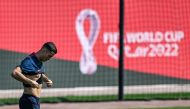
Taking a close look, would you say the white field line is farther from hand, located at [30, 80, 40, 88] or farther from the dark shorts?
hand, located at [30, 80, 40, 88]

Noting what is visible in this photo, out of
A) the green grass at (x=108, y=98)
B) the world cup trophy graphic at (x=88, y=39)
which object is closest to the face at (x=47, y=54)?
the green grass at (x=108, y=98)

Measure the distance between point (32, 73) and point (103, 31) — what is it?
278 inches

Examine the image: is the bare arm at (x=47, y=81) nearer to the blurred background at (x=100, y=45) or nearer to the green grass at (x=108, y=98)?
the green grass at (x=108, y=98)

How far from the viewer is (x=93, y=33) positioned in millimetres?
14836

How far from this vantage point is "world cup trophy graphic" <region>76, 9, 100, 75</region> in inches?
580

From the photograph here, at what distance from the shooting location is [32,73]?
7930 millimetres

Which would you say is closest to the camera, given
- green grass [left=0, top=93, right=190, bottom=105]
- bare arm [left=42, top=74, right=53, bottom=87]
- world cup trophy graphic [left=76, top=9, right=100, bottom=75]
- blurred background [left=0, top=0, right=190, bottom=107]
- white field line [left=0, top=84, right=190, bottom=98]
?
bare arm [left=42, top=74, right=53, bottom=87]

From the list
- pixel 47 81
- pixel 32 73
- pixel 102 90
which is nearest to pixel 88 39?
pixel 102 90

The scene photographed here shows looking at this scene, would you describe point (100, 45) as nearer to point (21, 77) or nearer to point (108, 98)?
point (108, 98)

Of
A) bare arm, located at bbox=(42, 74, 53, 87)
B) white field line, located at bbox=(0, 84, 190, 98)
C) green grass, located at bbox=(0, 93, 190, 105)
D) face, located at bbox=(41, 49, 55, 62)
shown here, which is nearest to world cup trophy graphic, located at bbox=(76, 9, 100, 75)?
white field line, located at bbox=(0, 84, 190, 98)

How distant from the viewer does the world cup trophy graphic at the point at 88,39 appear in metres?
14.7

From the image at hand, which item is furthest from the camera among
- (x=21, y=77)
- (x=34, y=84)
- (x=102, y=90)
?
(x=102, y=90)

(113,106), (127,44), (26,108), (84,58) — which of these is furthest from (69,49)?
(26,108)

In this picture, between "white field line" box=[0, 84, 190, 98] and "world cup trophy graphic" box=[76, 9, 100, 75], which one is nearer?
"white field line" box=[0, 84, 190, 98]
